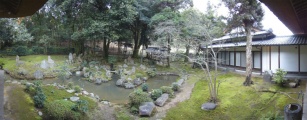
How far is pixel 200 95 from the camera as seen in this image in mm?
13016

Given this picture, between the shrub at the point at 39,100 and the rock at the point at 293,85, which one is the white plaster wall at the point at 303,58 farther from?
the shrub at the point at 39,100

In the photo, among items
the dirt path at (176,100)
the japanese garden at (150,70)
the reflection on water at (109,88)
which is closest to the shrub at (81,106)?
the japanese garden at (150,70)

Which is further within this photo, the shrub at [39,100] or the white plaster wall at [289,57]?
the white plaster wall at [289,57]

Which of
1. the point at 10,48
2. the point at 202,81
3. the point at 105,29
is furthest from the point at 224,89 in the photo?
the point at 10,48

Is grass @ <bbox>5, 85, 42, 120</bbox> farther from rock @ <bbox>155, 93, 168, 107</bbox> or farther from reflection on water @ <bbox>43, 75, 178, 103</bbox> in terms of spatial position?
rock @ <bbox>155, 93, 168, 107</bbox>

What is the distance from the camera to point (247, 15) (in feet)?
40.4

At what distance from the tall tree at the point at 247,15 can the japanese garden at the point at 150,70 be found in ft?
0.18

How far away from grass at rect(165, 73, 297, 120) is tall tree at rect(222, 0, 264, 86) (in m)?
1.18

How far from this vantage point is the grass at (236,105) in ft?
33.4

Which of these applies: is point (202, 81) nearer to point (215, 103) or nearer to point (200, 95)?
point (200, 95)

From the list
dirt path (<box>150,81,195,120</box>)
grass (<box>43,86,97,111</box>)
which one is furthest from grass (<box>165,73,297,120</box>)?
grass (<box>43,86,97,111</box>)

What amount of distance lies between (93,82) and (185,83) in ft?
24.5

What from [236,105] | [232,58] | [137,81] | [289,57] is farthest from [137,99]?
[232,58]

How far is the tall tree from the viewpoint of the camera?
491 inches
